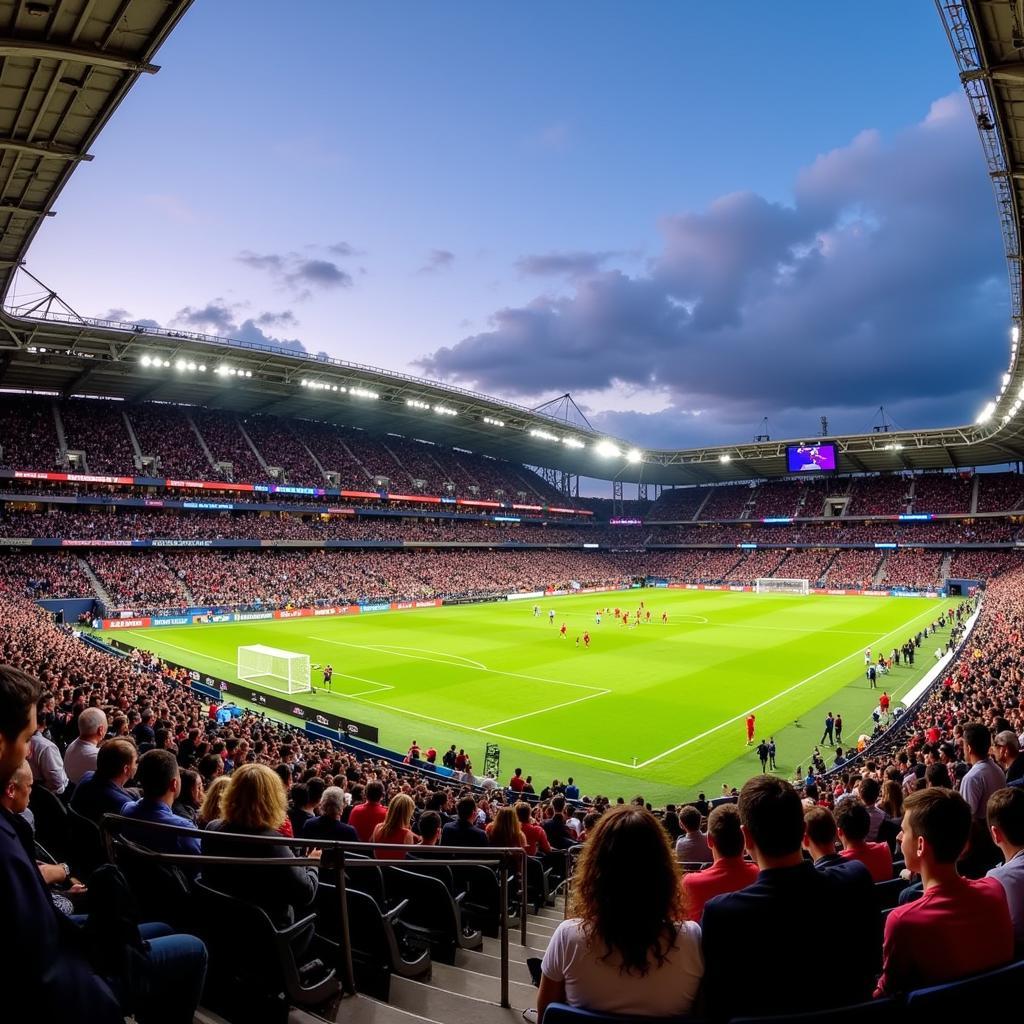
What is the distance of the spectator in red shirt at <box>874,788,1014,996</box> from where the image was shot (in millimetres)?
3428

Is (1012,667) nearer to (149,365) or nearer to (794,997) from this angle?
(794,997)

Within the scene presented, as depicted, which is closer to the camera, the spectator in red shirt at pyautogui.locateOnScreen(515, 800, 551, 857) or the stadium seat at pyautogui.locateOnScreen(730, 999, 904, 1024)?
the stadium seat at pyautogui.locateOnScreen(730, 999, 904, 1024)

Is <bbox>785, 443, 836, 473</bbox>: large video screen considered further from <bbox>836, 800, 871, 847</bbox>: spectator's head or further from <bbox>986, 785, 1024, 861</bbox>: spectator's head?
<bbox>986, 785, 1024, 861</bbox>: spectator's head

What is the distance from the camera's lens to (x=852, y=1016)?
106 inches

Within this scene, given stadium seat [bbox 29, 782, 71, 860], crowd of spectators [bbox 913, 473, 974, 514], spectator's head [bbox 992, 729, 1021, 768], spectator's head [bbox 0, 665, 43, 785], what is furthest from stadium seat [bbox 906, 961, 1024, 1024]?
crowd of spectators [bbox 913, 473, 974, 514]

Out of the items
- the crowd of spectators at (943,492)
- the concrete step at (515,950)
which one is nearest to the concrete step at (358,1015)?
the concrete step at (515,950)

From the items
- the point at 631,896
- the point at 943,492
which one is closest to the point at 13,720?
the point at 631,896

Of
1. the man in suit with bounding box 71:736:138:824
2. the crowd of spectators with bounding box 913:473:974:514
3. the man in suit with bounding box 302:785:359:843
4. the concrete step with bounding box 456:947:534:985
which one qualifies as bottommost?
the concrete step with bounding box 456:947:534:985

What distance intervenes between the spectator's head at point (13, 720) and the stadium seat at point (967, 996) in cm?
359

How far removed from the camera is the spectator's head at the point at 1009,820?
4363 millimetres

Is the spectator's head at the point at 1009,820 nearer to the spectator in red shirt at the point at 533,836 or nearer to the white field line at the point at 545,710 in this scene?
the spectator in red shirt at the point at 533,836

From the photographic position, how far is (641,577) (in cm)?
9675

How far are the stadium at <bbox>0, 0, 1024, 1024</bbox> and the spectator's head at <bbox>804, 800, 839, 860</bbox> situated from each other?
0.03 metres

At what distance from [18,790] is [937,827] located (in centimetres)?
437
